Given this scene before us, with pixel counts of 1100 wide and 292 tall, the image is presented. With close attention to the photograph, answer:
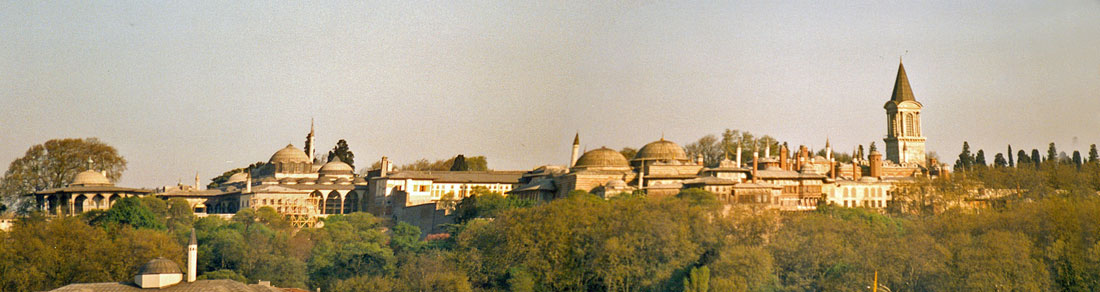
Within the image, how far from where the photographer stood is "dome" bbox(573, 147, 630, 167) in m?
77.4

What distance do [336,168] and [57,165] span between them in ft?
53.1

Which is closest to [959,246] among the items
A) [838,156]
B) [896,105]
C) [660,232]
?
[660,232]

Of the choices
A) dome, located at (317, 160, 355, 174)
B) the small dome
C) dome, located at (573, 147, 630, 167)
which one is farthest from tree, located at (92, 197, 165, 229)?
dome, located at (573, 147, 630, 167)

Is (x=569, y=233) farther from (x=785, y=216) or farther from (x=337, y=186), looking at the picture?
(x=337, y=186)

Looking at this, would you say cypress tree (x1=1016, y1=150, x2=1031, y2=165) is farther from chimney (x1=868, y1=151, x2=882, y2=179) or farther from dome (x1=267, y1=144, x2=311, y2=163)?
dome (x1=267, y1=144, x2=311, y2=163)

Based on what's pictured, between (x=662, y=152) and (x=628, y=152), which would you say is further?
(x=628, y=152)

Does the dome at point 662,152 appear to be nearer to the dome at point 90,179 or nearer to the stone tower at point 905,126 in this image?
the stone tower at point 905,126

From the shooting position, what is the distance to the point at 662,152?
7925cm

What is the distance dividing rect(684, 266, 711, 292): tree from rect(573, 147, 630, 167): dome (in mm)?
25347

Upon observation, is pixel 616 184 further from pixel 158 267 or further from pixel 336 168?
pixel 158 267

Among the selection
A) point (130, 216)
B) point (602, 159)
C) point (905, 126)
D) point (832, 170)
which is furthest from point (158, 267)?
point (905, 126)

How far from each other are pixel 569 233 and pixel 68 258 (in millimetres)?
18767

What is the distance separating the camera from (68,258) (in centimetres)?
5522

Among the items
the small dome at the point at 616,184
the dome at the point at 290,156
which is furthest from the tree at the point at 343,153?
the small dome at the point at 616,184
